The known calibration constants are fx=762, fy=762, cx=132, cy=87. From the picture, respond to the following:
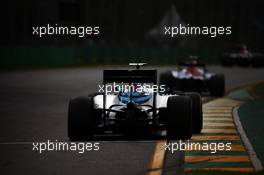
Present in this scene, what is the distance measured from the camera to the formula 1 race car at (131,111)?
11586mm

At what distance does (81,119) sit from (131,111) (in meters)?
0.77

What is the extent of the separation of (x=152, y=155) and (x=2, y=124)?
523 cm

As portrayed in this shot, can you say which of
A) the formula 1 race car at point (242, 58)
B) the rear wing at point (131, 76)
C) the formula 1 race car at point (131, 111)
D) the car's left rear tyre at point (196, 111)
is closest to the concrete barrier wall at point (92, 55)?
the formula 1 race car at point (242, 58)

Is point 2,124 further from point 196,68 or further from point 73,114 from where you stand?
point 196,68

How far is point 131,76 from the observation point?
471 inches

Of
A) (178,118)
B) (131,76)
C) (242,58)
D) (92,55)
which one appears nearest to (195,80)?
(131,76)

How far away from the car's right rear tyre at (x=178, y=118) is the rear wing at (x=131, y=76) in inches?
20.8

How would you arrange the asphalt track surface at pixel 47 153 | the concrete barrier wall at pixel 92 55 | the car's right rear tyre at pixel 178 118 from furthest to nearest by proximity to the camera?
the concrete barrier wall at pixel 92 55
the car's right rear tyre at pixel 178 118
the asphalt track surface at pixel 47 153

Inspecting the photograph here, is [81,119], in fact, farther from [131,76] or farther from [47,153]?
[131,76]

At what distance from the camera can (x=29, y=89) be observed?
26.4m

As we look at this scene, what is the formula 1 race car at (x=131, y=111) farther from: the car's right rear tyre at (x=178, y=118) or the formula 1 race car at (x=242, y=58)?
the formula 1 race car at (x=242, y=58)

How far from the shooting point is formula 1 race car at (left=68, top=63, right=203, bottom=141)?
11.6m

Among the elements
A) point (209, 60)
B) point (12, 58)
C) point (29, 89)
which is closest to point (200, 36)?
point (209, 60)

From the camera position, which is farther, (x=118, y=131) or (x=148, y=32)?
(x=148, y=32)
